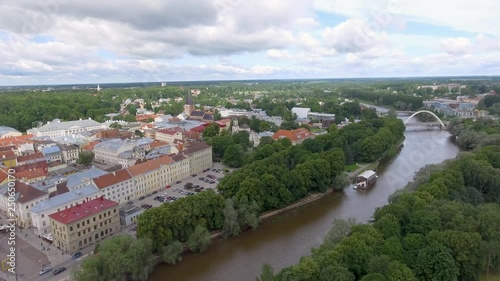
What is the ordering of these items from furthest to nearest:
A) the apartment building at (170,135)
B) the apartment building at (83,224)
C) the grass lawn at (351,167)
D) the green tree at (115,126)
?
the green tree at (115,126) → the apartment building at (170,135) → the grass lawn at (351,167) → the apartment building at (83,224)

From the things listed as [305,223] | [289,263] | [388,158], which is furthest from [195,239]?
[388,158]

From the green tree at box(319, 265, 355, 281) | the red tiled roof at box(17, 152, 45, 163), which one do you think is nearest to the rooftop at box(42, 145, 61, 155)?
the red tiled roof at box(17, 152, 45, 163)

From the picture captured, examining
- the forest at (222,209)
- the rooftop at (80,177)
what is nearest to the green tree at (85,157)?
the rooftop at (80,177)

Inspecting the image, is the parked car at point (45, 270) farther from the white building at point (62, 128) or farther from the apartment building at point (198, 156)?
the white building at point (62, 128)

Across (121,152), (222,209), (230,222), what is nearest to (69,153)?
(121,152)

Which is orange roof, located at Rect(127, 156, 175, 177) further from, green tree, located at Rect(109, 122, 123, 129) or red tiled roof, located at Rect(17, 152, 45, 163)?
Answer: green tree, located at Rect(109, 122, 123, 129)
